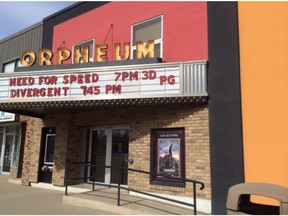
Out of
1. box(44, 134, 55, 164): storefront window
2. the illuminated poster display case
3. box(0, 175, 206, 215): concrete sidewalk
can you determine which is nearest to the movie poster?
the illuminated poster display case

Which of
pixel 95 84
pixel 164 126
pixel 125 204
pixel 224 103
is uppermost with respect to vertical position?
pixel 95 84

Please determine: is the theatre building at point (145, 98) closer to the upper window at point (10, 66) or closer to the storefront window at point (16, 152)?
the storefront window at point (16, 152)

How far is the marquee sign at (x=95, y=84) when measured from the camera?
9078 millimetres

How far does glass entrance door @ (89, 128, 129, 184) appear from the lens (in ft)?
36.4

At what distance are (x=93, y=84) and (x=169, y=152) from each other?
10.2 feet

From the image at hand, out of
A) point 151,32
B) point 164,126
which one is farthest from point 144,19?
point 164,126

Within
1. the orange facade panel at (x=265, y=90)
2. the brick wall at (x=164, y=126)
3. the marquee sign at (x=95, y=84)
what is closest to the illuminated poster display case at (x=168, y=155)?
the brick wall at (x=164, y=126)

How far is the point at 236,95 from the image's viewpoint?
27.3ft

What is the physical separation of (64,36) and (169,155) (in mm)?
7366

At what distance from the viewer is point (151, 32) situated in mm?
11055

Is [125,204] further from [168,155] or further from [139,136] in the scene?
[139,136]

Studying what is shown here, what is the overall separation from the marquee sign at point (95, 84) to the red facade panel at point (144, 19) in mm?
998

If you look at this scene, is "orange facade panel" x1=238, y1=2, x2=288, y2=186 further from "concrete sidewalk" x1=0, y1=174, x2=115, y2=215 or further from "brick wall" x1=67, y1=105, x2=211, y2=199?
"concrete sidewalk" x1=0, y1=174, x2=115, y2=215

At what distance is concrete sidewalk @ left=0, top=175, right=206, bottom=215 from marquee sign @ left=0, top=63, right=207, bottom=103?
2.95m
